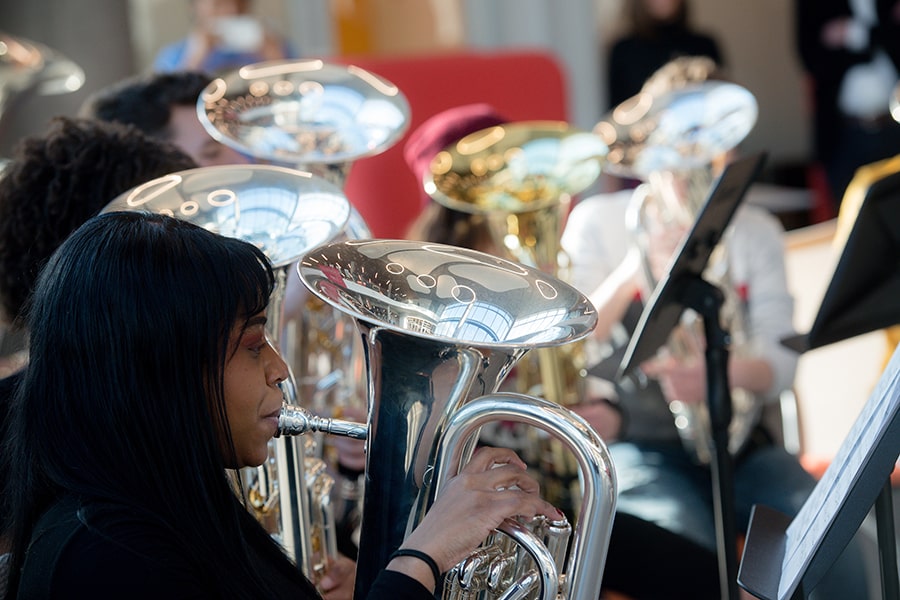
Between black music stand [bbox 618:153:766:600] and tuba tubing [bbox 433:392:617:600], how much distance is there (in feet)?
1.73

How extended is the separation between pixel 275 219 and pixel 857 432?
0.59m

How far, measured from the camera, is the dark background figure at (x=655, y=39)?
13.2 feet

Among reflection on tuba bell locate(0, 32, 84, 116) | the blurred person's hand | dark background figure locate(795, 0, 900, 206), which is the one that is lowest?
dark background figure locate(795, 0, 900, 206)

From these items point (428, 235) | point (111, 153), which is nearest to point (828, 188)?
point (428, 235)

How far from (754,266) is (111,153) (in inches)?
50.2

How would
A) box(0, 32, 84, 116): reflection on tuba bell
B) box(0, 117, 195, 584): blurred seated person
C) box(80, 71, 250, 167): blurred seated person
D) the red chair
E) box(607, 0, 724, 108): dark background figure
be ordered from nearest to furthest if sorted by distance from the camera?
box(0, 117, 195, 584): blurred seated person
box(80, 71, 250, 167): blurred seated person
box(0, 32, 84, 116): reflection on tuba bell
the red chair
box(607, 0, 724, 108): dark background figure

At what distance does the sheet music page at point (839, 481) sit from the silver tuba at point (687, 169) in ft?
2.93

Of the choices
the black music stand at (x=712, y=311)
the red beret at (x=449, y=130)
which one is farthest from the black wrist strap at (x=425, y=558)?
the red beret at (x=449, y=130)

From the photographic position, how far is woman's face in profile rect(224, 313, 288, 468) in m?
0.95

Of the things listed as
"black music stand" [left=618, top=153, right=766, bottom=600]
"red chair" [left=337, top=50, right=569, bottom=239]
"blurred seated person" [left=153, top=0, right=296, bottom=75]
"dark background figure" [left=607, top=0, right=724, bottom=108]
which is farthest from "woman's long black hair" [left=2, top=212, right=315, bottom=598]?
"dark background figure" [left=607, top=0, right=724, bottom=108]

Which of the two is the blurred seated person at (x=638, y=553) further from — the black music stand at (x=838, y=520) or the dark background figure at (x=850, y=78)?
the dark background figure at (x=850, y=78)

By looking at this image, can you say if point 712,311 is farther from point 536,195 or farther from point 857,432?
point 857,432

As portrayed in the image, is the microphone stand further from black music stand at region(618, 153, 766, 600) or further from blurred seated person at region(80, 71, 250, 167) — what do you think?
blurred seated person at region(80, 71, 250, 167)

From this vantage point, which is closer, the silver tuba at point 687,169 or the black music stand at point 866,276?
the black music stand at point 866,276
